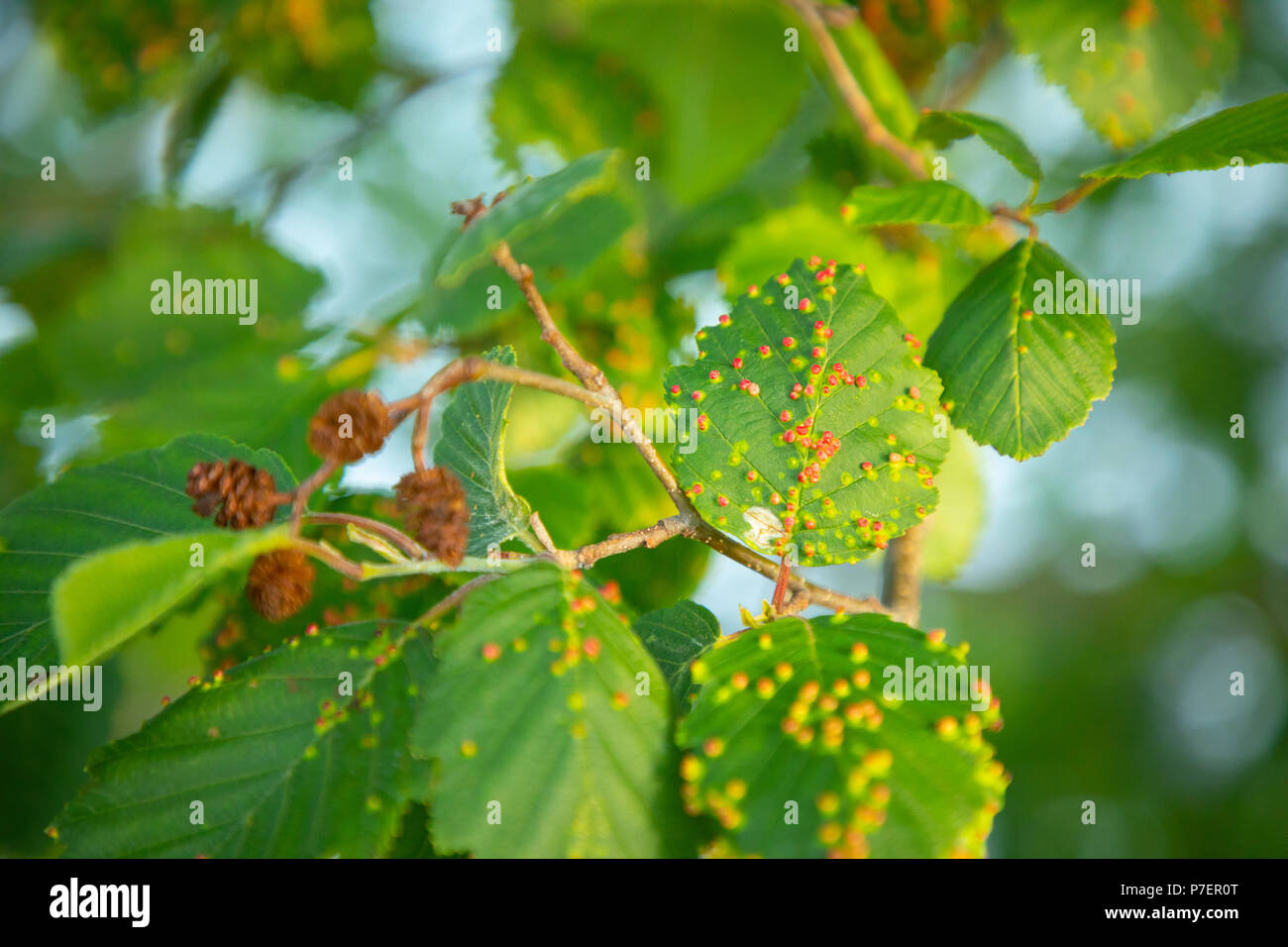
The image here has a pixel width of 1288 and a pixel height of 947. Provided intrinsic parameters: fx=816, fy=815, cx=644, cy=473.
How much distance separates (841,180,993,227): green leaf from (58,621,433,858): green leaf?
19.1 inches

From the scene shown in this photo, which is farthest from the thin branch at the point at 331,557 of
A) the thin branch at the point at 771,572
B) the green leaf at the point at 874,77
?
the green leaf at the point at 874,77

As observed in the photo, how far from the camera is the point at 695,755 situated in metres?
0.49

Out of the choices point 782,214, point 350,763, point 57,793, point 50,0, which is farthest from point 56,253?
point 350,763

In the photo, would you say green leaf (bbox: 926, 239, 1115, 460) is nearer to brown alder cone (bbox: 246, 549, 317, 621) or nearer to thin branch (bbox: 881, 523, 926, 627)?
thin branch (bbox: 881, 523, 926, 627)

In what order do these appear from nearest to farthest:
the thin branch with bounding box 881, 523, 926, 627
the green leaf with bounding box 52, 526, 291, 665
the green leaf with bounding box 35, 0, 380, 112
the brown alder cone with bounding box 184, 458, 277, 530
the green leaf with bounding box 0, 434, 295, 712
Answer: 1. the green leaf with bounding box 52, 526, 291, 665
2. the brown alder cone with bounding box 184, 458, 277, 530
3. the green leaf with bounding box 0, 434, 295, 712
4. the thin branch with bounding box 881, 523, 926, 627
5. the green leaf with bounding box 35, 0, 380, 112

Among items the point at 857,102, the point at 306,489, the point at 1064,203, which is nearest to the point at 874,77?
the point at 857,102

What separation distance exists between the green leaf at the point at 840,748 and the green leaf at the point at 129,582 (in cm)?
28

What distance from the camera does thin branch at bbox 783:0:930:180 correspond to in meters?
0.94

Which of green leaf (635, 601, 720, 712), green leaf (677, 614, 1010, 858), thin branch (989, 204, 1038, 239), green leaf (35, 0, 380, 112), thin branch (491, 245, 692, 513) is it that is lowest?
green leaf (677, 614, 1010, 858)

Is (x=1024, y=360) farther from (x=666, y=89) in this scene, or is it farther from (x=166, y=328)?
(x=166, y=328)

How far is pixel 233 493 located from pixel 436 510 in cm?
14

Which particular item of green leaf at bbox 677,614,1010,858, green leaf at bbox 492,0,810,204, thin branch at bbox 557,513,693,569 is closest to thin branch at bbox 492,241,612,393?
thin branch at bbox 557,513,693,569

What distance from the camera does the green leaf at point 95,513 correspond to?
0.63 m
